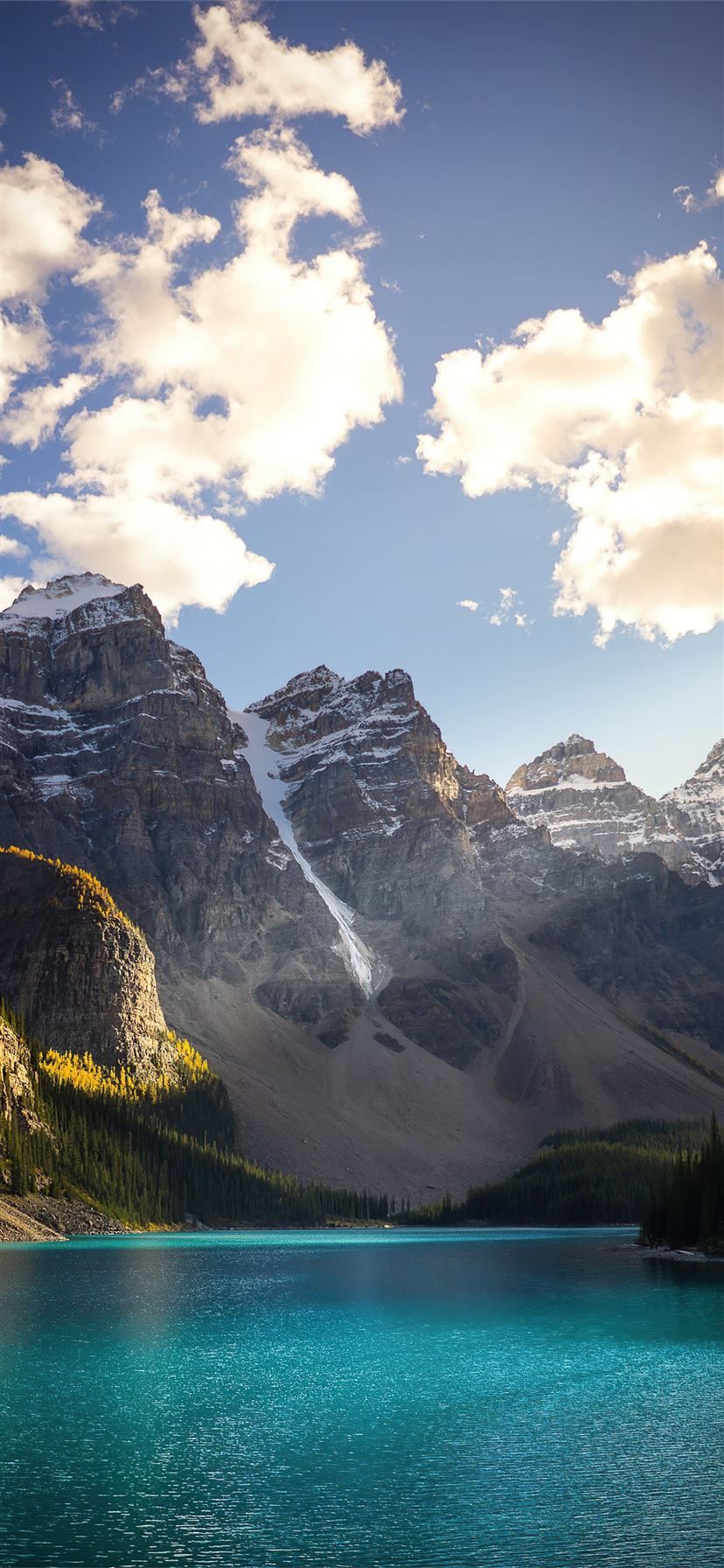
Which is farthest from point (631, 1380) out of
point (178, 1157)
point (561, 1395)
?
point (178, 1157)

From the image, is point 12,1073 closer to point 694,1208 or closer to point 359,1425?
point 694,1208

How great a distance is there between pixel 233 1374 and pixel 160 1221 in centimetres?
12980

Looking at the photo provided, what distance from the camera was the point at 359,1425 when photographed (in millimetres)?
44500

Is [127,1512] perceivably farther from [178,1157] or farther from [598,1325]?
[178,1157]

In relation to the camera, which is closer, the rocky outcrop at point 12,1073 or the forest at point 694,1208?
the forest at point 694,1208

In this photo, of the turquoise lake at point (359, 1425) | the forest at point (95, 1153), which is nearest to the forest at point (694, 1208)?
the turquoise lake at point (359, 1425)

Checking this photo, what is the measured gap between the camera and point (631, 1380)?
178 ft

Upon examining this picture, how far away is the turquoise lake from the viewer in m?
30.4

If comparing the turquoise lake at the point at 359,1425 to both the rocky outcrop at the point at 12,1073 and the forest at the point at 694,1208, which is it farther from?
the rocky outcrop at the point at 12,1073

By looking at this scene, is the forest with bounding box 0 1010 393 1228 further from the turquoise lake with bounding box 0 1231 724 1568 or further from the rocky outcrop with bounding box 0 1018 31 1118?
the turquoise lake with bounding box 0 1231 724 1568

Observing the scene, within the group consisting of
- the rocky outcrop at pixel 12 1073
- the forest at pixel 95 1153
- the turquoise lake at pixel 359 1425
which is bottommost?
the turquoise lake at pixel 359 1425

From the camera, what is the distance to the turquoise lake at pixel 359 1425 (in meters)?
30.4

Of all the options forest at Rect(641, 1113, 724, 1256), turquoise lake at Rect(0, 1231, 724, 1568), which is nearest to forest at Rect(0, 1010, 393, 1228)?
turquoise lake at Rect(0, 1231, 724, 1568)

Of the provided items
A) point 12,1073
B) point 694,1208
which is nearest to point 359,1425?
point 694,1208
